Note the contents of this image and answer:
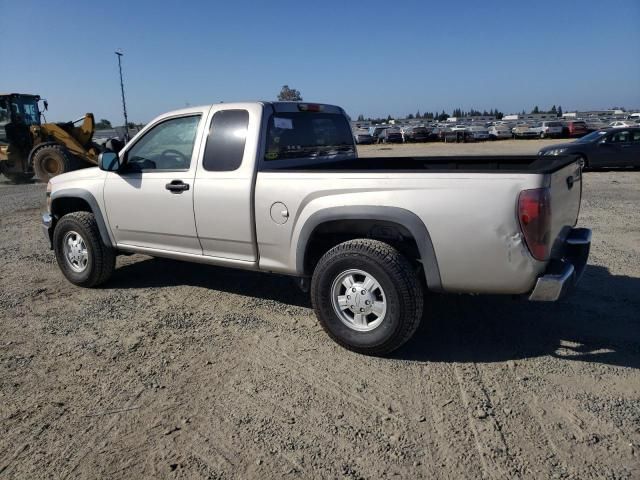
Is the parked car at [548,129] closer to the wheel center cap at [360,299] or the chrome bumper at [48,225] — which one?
the chrome bumper at [48,225]

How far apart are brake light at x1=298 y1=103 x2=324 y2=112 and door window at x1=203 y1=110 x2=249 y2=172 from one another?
0.66 metres

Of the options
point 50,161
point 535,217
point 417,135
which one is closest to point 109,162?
point 535,217

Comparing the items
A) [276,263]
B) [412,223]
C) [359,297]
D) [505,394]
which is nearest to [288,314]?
[276,263]

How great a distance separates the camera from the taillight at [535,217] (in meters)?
3.10

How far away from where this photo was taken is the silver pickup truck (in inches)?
128

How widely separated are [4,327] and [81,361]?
1207mm

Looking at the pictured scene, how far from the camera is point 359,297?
3.72 m

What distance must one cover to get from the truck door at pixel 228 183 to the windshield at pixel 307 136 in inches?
7.9

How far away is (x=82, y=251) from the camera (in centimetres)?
541

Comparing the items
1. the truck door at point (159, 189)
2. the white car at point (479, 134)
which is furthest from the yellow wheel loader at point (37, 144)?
the white car at point (479, 134)

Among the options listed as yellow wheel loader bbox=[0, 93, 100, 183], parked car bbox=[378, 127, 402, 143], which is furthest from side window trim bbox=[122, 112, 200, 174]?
parked car bbox=[378, 127, 402, 143]

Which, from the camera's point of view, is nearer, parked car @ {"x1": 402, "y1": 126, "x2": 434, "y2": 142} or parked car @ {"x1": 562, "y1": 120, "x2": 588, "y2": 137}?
parked car @ {"x1": 562, "y1": 120, "x2": 588, "y2": 137}

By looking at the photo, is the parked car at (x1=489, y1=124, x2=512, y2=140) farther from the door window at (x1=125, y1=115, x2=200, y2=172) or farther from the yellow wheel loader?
the door window at (x1=125, y1=115, x2=200, y2=172)

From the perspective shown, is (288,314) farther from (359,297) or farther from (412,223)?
(412,223)
